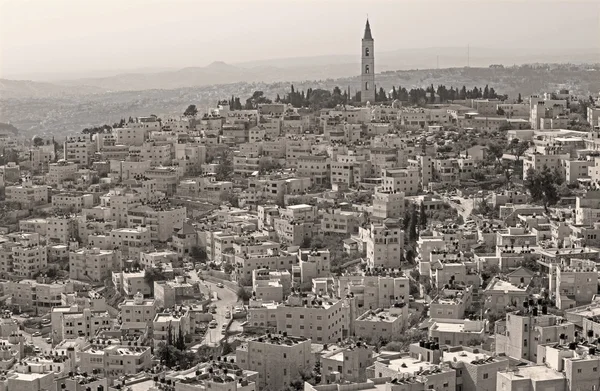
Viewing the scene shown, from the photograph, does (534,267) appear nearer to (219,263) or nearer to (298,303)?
(298,303)

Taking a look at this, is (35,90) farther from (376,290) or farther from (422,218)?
(376,290)

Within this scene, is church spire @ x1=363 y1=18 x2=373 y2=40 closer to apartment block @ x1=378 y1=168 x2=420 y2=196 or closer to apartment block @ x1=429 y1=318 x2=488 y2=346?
apartment block @ x1=378 y1=168 x2=420 y2=196

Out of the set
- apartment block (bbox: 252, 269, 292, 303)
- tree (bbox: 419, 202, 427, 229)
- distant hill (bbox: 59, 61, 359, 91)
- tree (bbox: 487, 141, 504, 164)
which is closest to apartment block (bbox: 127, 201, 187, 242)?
apartment block (bbox: 252, 269, 292, 303)

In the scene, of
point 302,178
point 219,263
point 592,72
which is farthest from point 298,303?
point 592,72

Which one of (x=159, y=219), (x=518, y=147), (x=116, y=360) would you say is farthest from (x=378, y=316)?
(x=518, y=147)

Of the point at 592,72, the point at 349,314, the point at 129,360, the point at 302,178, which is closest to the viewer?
the point at 129,360

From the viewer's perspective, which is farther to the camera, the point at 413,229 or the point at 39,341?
the point at 413,229
